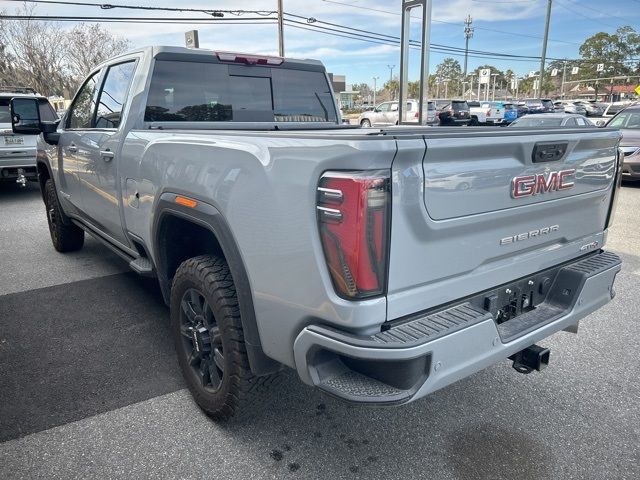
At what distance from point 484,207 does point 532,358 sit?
34.3 inches

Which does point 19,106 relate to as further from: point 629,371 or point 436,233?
point 629,371

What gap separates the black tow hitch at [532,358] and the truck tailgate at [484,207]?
1.27 feet

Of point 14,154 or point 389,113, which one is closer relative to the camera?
point 14,154

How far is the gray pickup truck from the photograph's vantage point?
5.88 feet

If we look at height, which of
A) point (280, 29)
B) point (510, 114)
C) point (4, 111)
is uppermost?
point (280, 29)

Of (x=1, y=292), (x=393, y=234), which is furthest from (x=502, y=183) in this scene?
(x=1, y=292)

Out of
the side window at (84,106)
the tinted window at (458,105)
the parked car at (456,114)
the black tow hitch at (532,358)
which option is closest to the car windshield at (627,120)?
the black tow hitch at (532,358)

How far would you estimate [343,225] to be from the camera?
1.76 m

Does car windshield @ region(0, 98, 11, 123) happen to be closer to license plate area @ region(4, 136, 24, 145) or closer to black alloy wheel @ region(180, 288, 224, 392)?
license plate area @ region(4, 136, 24, 145)

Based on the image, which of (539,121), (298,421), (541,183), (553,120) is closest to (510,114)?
(539,121)

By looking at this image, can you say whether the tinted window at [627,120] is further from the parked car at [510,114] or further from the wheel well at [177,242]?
the parked car at [510,114]

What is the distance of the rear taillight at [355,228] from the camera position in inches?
68.0

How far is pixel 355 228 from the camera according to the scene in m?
1.75

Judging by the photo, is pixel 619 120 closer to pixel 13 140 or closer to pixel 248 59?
pixel 248 59
